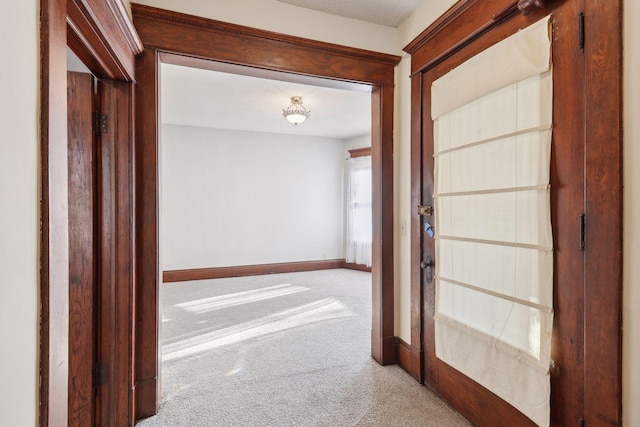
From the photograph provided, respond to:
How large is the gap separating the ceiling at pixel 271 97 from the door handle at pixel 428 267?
4.59ft

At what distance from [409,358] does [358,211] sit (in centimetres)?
442

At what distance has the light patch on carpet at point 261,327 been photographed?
9.95ft

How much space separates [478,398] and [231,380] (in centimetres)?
161

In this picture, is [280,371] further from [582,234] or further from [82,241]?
[582,234]

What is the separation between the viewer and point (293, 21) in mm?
2391

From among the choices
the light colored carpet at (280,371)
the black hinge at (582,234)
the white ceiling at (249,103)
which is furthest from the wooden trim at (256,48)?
the light colored carpet at (280,371)

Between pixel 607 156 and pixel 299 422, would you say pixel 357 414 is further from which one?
pixel 607 156

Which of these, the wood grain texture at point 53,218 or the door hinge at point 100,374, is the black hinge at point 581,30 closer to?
the wood grain texture at point 53,218

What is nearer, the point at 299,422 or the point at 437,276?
the point at 299,422

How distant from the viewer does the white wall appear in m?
0.77

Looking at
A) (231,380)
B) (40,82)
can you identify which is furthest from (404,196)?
(40,82)

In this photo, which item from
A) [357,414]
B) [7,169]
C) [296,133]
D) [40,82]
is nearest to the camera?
[7,169]

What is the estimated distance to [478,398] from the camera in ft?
6.28

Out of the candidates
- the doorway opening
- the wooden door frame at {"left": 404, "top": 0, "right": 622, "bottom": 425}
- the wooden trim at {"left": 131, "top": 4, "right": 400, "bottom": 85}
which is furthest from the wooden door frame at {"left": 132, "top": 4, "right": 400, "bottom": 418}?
the wooden door frame at {"left": 404, "top": 0, "right": 622, "bottom": 425}
